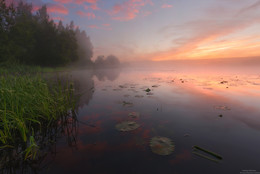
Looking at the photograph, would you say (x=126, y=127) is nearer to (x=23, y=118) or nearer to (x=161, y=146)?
(x=161, y=146)

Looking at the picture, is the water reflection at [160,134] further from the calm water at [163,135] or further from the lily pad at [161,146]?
the lily pad at [161,146]

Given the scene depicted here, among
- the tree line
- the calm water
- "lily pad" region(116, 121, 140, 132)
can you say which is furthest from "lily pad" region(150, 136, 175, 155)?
the tree line

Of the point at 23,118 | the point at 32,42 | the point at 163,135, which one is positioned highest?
the point at 32,42

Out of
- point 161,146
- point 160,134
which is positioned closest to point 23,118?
point 161,146

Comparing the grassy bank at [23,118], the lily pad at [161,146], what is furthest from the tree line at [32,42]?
the lily pad at [161,146]

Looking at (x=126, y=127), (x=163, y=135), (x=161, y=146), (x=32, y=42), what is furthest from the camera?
(x=32, y=42)

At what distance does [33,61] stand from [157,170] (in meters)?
46.6

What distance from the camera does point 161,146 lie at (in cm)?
318

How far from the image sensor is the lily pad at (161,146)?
118 inches

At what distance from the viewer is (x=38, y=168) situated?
250 cm

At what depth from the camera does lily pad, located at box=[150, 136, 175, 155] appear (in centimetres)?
300

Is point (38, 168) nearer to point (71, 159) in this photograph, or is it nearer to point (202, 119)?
point (71, 159)

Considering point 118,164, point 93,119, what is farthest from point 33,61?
point 118,164

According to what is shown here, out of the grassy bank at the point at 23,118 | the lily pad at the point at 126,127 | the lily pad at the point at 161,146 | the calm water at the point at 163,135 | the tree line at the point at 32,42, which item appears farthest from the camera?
the tree line at the point at 32,42
